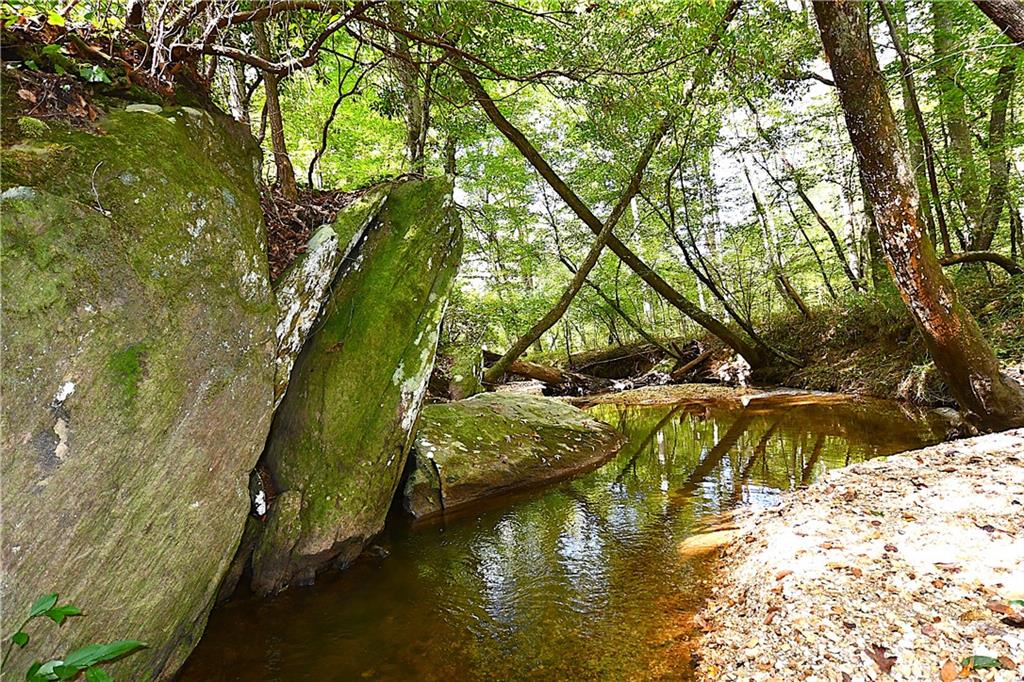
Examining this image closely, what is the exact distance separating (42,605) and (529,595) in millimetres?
3001

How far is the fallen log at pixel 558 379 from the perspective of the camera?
637 inches

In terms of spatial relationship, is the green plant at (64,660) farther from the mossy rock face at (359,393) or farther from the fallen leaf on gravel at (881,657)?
the fallen leaf on gravel at (881,657)

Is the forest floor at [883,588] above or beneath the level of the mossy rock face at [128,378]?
beneath

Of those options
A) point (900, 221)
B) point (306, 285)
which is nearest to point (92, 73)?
point (306, 285)

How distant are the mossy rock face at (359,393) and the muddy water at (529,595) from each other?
43 centimetres

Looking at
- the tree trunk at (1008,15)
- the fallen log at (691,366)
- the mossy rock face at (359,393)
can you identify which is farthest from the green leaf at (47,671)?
the fallen log at (691,366)

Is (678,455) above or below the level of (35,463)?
below

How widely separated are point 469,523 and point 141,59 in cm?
508

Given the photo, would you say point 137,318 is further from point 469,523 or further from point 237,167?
point 469,523

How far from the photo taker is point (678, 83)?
9.84m

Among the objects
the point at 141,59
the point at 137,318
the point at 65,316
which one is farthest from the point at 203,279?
the point at 141,59

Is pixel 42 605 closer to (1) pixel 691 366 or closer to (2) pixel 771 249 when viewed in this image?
(2) pixel 771 249

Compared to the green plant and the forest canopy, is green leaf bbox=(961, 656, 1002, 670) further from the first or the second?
the forest canopy

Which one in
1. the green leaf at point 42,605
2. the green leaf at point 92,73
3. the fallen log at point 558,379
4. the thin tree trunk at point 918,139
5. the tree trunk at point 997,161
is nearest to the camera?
the green leaf at point 42,605
